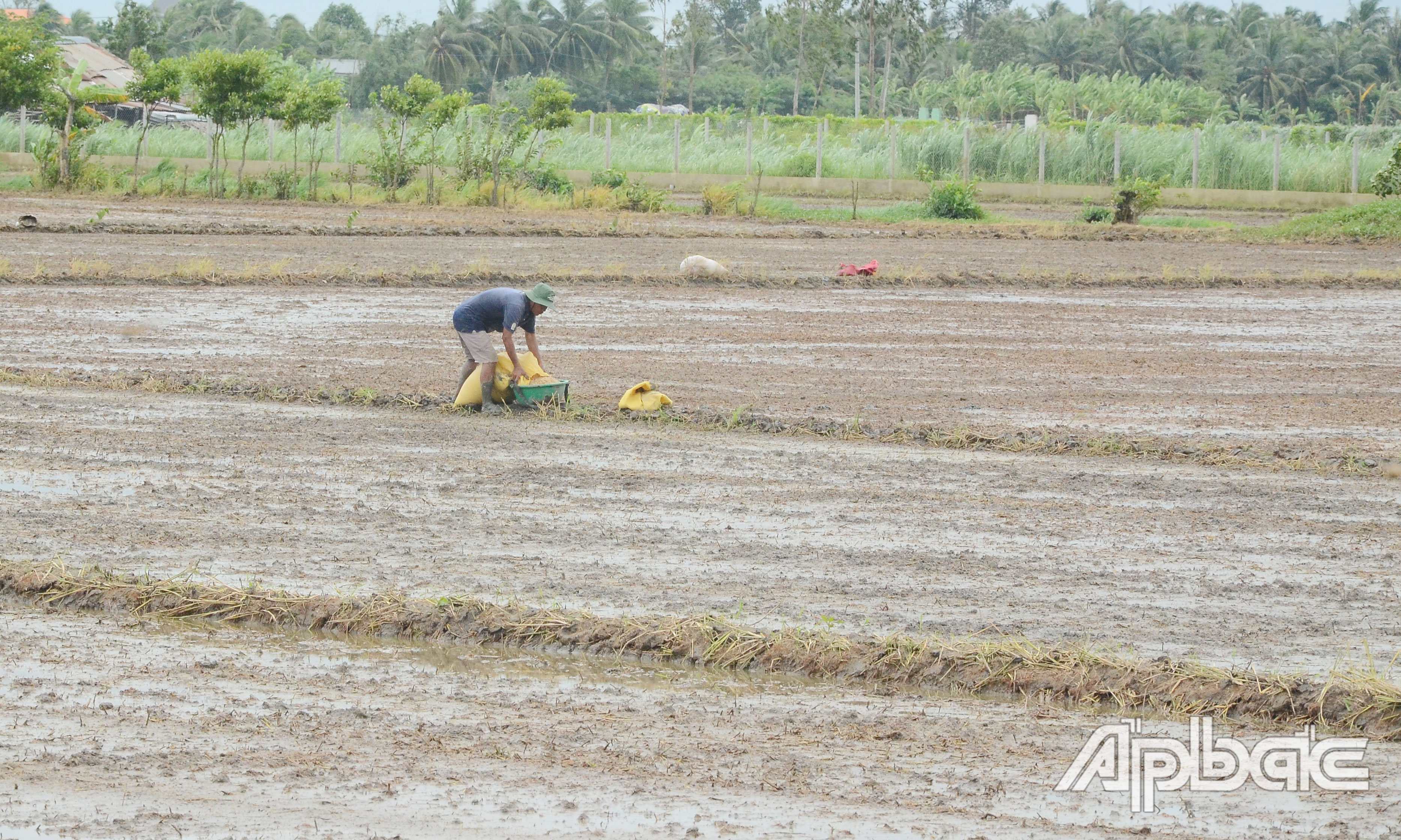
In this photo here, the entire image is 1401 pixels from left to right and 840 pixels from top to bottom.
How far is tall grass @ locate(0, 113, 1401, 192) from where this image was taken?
136 feet

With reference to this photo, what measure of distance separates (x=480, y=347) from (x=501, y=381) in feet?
1.35

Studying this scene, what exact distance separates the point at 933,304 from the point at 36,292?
10.5 m

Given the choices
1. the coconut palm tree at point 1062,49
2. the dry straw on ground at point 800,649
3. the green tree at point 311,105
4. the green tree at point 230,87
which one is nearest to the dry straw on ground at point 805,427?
the dry straw on ground at point 800,649

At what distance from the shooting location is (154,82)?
33.2 metres

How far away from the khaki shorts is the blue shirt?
47mm

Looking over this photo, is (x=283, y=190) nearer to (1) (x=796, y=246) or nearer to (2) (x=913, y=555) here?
(1) (x=796, y=246)

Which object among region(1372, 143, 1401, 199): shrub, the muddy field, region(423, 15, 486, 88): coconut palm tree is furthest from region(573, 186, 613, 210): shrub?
region(423, 15, 486, 88): coconut palm tree

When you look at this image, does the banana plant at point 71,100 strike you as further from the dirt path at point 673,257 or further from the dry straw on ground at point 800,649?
the dry straw on ground at point 800,649

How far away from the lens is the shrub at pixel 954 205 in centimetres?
3372

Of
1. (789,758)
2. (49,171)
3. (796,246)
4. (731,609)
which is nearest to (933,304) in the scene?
(796,246)

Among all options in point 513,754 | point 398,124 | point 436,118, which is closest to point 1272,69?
point 398,124

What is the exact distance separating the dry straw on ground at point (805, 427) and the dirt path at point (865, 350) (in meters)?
0.29

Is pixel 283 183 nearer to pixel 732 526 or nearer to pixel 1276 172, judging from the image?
pixel 1276 172

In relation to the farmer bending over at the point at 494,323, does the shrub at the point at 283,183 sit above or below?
above
